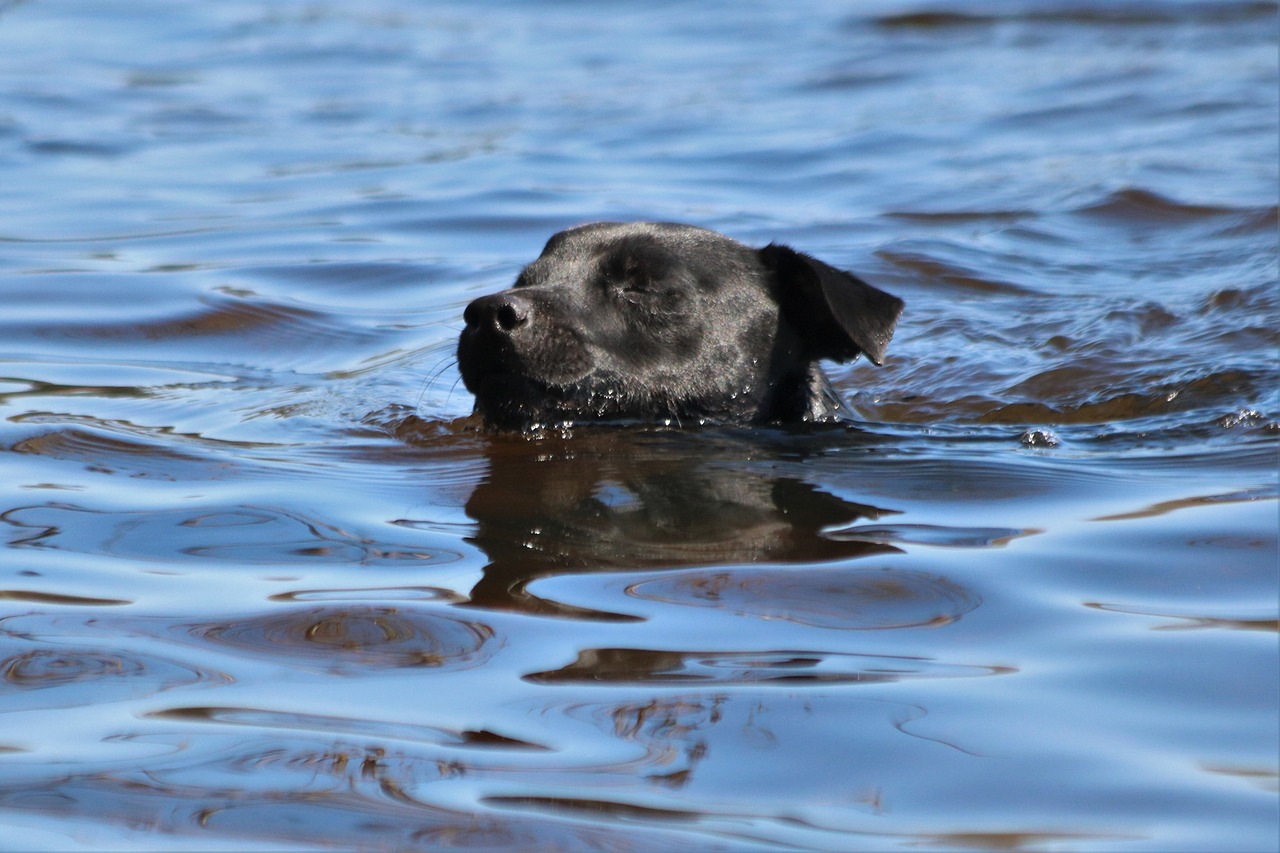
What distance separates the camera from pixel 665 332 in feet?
19.4

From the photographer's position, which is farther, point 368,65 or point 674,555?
point 368,65

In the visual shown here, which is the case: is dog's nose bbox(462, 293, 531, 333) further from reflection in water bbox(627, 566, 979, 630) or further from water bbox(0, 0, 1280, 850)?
reflection in water bbox(627, 566, 979, 630)

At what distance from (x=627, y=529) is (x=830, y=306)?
1.75 meters

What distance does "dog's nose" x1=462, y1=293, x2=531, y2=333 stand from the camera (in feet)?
17.8

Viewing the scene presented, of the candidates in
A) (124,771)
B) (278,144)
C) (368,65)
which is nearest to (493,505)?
(124,771)

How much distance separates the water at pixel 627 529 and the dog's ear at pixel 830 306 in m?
0.38

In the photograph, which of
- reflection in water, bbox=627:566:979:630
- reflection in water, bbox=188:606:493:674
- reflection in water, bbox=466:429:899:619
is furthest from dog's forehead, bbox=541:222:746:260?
reflection in water, bbox=188:606:493:674

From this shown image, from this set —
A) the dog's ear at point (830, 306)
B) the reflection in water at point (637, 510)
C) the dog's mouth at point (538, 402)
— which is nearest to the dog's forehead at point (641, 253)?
the dog's ear at point (830, 306)

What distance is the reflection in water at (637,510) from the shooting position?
4078 mm

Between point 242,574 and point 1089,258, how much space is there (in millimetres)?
6876

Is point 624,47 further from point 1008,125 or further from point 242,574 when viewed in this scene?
point 242,574

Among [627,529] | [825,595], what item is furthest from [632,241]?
[825,595]

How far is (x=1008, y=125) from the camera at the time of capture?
1364 cm

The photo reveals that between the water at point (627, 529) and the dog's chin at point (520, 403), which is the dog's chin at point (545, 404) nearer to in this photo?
the dog's chin at point (520, 403)
